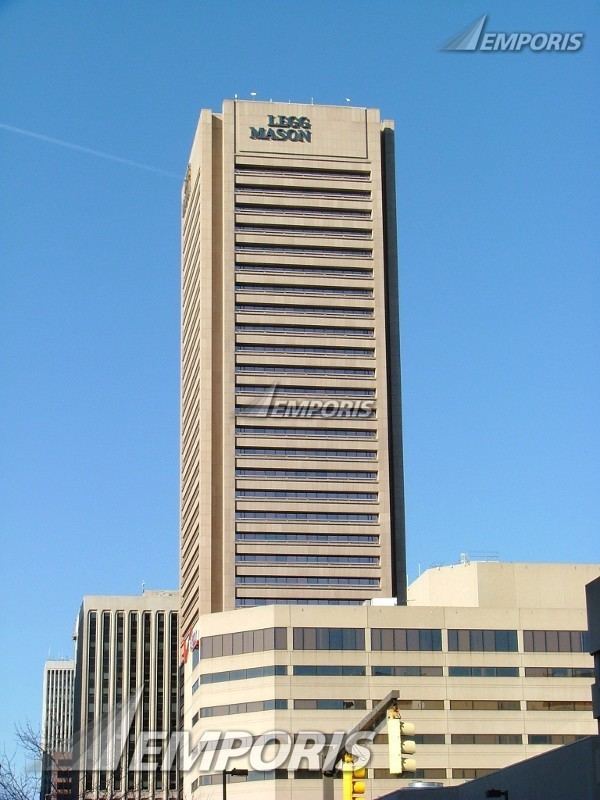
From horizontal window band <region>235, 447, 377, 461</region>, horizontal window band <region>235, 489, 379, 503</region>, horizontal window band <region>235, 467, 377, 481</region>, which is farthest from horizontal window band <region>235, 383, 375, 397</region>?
horizontal window band <region>235, 489, 379, 503</region>

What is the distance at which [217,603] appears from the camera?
614ft

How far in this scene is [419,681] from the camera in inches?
5684

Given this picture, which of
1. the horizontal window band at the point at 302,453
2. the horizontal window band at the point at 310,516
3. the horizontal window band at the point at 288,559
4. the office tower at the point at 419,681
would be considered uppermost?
the horizontal window band at the point at 302,453

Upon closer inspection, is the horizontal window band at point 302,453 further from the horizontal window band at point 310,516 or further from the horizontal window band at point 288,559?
the horizontal window band at point 288,559

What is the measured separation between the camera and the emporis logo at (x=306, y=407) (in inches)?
7628

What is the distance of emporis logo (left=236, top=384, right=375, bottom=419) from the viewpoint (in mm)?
193750

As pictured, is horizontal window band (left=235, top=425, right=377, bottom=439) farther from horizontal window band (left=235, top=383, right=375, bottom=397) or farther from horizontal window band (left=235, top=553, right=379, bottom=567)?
horizontal window band (left=235, top=553, right=379, bottom=567)

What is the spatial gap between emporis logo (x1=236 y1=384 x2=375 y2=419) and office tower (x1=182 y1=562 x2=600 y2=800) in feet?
162

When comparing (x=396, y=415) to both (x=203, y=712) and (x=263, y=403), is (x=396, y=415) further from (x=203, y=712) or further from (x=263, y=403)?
(x=203, y=712)

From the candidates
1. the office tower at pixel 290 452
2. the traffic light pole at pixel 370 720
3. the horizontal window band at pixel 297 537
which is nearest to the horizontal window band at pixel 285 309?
the office tower at pixel 290 452

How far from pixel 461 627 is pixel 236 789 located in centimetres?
2988

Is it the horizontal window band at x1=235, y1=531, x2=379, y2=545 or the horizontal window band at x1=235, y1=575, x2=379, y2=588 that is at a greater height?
the horizontal window band at x1=235, y1=531, x2=379, y2=545

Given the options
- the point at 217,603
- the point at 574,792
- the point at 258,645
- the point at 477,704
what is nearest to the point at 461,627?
the point at 477,704

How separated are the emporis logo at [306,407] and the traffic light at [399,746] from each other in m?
167
